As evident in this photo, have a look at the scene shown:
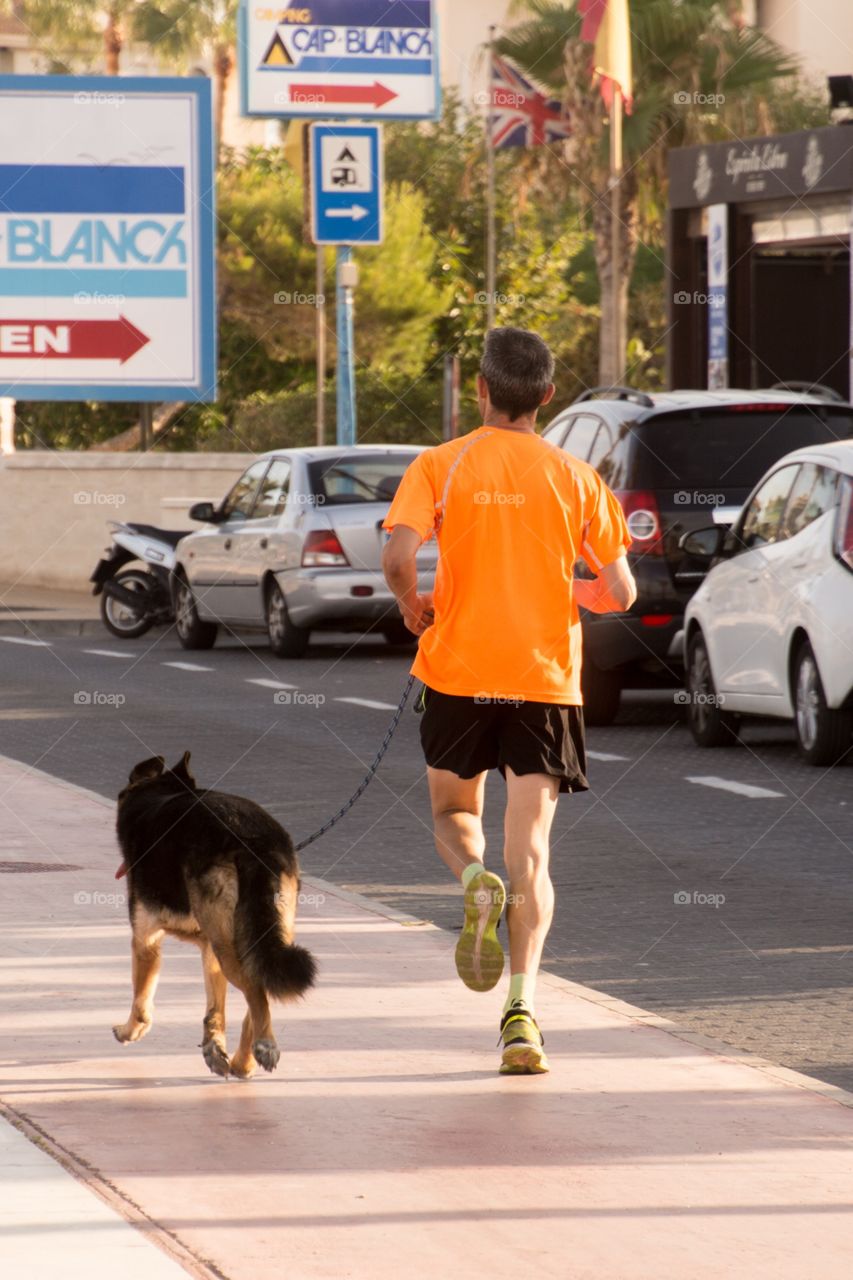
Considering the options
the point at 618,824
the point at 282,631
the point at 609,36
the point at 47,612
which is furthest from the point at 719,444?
the point at 609,36

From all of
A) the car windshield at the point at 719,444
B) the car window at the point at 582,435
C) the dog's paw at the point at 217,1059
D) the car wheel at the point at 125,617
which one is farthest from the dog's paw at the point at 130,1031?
the car wheel at the point at 125,617

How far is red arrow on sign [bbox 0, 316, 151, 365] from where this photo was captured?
31.1m

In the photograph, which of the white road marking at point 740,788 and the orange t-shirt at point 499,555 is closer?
the orange t-shirt at point 499,555

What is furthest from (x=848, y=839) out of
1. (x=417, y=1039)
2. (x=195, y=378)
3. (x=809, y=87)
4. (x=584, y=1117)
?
(x=809, y=87)

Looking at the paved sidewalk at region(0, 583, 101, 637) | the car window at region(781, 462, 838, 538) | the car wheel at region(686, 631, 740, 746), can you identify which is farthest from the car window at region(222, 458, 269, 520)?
the car window at region(781, 462, 838, 538)

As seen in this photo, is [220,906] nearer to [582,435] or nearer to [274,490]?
[582,435]

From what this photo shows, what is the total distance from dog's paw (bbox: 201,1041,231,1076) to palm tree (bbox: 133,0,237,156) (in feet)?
188

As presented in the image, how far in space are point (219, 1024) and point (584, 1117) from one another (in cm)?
96

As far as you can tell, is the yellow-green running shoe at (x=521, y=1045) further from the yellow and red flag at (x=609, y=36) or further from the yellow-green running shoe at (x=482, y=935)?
the yellow and red flag at (x=609, y=36)

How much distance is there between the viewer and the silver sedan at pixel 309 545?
784 inches

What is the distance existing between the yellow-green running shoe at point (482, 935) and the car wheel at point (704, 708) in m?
7.60

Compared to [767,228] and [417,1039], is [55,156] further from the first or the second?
[417,1039]

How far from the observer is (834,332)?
28656 millimetres

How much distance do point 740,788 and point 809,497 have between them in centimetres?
164
